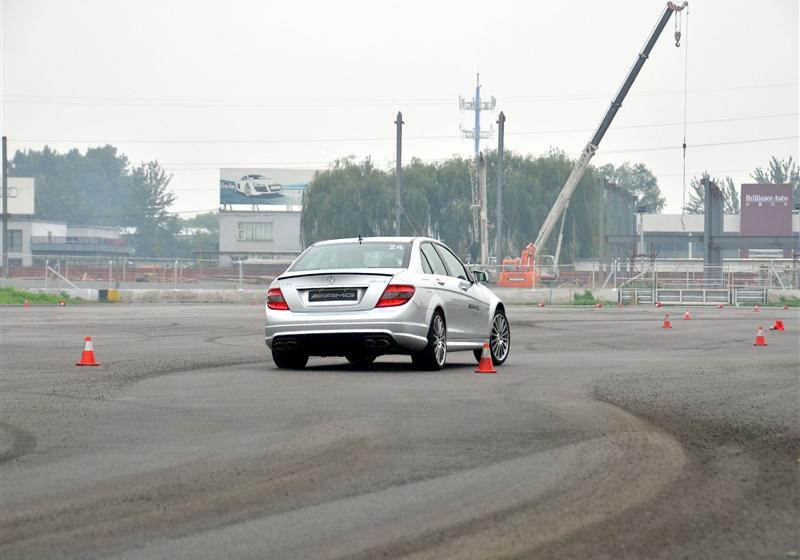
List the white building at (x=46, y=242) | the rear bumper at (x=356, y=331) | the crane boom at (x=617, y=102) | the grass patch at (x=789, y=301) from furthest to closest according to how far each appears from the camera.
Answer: the white building at (x=46, y=242), the crane boom at (x=617, y=102), the grass patch at (x=789, y=301), the rear bumper at (x=356, y=331)

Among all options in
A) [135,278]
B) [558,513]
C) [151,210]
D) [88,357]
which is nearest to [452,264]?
[88,357]

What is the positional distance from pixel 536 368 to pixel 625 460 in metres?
8.00

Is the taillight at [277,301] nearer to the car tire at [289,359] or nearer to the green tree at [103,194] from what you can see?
the car tire at [289,359]

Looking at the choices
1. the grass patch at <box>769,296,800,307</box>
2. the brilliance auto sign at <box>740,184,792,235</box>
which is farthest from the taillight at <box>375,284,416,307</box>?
the brilliance auto sign at <box>740,184,792,235</box>

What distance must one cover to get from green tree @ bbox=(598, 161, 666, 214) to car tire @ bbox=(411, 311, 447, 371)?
164224 millimetres

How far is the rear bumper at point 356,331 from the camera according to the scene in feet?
46.6

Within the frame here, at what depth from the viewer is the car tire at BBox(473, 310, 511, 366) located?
16.4 metres

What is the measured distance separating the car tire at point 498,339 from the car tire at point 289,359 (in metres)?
2.44

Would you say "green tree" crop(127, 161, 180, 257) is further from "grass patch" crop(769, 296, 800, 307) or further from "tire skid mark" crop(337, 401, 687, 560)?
"tire skid mark" crop(337, 401, 687, 560)

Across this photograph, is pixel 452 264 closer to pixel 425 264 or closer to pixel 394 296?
pixel 425 264

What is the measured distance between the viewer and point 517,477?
22.3ft

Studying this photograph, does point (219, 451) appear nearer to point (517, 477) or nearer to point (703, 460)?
point (517, 477)

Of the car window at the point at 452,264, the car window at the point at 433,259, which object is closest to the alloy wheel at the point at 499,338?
the car window at the point at 452,264

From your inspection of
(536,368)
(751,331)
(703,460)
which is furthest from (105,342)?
(703,460)
